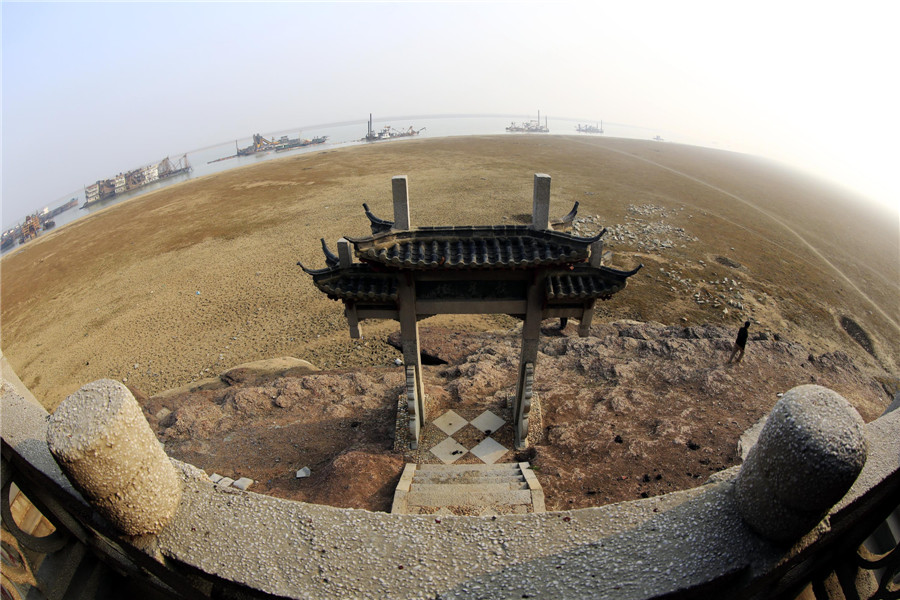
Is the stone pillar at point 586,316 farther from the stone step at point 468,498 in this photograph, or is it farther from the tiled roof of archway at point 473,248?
the stone step at point 468,498

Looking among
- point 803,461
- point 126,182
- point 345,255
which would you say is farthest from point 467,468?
point 126,182

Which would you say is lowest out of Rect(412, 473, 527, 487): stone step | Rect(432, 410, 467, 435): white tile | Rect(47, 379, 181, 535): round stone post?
Rect(432, 410, 467, 435): white tile

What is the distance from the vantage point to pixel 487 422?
31.2 feet

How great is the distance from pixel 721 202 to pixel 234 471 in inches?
1574

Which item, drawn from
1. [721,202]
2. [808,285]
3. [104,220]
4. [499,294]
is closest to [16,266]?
[104,220]

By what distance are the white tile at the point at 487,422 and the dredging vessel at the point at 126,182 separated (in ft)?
221

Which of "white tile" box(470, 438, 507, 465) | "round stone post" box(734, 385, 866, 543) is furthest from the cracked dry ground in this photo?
"round stone post" box(734, 385, 866, 543)

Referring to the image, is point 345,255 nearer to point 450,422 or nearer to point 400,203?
point 400,203

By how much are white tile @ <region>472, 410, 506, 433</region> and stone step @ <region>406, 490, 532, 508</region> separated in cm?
231

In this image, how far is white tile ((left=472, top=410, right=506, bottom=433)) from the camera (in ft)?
30.7

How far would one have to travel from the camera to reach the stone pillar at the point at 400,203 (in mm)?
7434

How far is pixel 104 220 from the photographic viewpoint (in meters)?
35.3

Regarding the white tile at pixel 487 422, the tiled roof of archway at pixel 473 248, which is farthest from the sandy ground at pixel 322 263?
the tiled roof of archway at pixel 473 248

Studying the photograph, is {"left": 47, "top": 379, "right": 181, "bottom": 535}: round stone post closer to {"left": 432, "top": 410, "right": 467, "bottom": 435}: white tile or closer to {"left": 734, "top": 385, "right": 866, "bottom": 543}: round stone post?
{"left": 734, "top": 385, "right": 866, "bottom": 543}: round stone post
